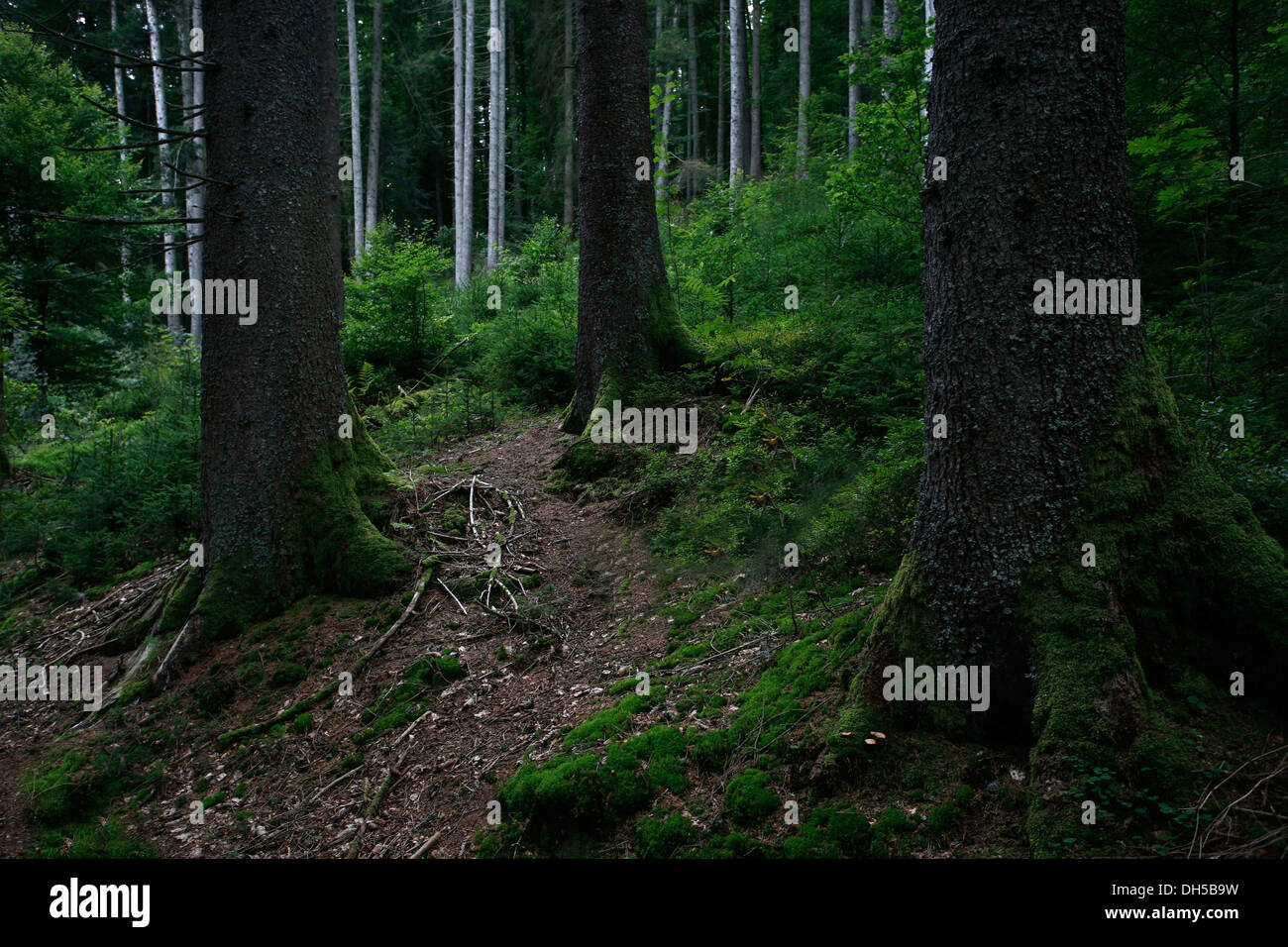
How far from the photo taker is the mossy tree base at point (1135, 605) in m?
2.86

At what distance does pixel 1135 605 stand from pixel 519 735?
356cm

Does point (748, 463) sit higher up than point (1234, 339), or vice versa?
point (1234, 339)

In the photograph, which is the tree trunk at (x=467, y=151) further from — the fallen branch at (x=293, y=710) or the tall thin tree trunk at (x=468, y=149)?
the fallen branch at (x=293, y=710)

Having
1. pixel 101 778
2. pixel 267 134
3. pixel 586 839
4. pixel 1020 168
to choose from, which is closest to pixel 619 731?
pixel 586 839

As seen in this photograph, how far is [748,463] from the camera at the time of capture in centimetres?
657

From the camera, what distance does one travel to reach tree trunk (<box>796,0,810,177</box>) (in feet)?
54.8

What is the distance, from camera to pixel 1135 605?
3.11 metres

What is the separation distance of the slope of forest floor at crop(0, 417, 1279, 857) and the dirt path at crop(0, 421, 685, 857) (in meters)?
0.02

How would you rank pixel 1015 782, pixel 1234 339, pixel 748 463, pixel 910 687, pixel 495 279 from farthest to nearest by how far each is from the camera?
pixel 495 279, pixel 748 463, pixel 1234 339, pixel 910 687, pixel 1015 782

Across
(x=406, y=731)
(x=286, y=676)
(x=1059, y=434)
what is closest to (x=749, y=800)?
(x=1059, y=434)

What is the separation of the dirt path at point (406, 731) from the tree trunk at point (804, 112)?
13.5m

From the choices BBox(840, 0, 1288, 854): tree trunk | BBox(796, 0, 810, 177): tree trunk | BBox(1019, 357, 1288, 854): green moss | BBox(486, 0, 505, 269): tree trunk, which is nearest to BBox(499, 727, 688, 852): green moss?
BBox(840, 0, 1288, 854): tree trunk

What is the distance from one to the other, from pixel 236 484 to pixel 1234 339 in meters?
7.92

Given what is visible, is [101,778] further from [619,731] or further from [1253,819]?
[1253,819]
